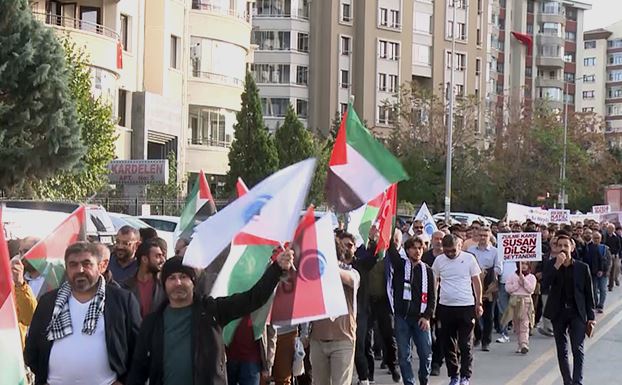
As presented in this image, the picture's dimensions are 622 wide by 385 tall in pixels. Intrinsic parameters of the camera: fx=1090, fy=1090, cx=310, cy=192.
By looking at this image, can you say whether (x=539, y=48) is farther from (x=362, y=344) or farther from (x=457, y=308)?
(x=362, y=344)

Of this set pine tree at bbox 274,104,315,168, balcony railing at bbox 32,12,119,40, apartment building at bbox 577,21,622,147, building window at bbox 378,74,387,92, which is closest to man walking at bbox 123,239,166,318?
balcony railing at bbox 32,12,119,40

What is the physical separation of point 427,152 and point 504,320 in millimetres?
41855

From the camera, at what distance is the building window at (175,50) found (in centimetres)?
4522

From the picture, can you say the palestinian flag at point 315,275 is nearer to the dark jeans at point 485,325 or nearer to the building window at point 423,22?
the dark jeans at point 485,325

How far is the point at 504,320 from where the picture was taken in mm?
16219

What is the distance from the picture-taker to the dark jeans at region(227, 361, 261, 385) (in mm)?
8414

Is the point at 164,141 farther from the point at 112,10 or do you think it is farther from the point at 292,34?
the point at 292,34

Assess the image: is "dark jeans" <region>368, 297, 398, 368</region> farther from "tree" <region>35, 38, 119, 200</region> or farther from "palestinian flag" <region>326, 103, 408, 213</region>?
"tree" <region>35, 38, 119, 200</region>

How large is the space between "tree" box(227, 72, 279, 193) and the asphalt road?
26541mm

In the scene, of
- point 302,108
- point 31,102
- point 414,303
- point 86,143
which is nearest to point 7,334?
point 414,303

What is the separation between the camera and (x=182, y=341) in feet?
21.2

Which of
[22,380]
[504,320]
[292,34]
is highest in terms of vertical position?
[292,34]

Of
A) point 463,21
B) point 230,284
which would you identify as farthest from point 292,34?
point 230,284

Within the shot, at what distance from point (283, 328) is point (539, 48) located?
104 m
